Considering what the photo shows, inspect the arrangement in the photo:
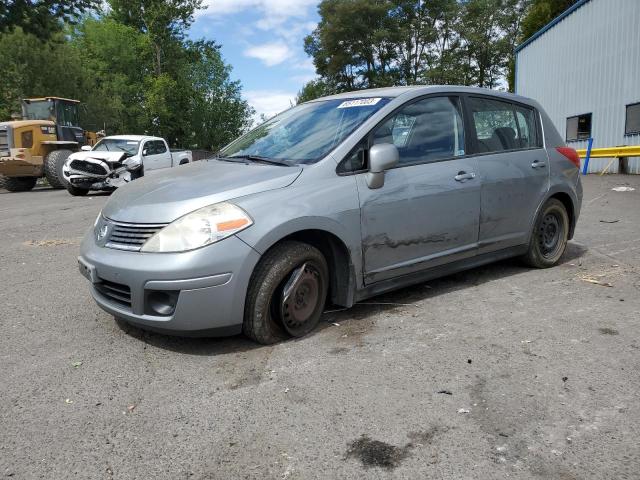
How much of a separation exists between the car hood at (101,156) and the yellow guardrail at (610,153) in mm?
14446

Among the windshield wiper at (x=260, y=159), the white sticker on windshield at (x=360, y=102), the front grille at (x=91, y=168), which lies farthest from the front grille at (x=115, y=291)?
the front grille at (x=91, y=168)

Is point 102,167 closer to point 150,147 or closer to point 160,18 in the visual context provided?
point 150,147

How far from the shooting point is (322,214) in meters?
3.45

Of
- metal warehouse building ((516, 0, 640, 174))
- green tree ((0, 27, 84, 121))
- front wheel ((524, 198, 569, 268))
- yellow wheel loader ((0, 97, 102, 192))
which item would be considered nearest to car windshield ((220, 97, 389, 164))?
front wheel ((524, 198, 569, 268))

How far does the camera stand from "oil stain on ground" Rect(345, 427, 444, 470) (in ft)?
7.24

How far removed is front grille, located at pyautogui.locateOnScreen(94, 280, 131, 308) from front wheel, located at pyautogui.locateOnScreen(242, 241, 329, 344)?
2.37 feet

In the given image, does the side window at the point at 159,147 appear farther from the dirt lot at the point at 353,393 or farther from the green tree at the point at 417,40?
the green tree at the point at 417,40

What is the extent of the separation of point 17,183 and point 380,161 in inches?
762

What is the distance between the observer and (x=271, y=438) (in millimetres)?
2398

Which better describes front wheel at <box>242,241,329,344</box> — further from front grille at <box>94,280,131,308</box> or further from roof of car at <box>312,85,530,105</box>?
roof of car at <box>312,85,530,105</box>

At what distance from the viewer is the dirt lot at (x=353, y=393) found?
87.7 inches

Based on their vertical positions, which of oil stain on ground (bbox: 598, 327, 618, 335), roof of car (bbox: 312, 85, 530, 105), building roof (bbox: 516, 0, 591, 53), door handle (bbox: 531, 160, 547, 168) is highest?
building roof (bbox: 516, 0, 591, 53)

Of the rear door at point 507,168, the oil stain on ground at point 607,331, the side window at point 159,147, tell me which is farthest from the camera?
the side window at point 159,147

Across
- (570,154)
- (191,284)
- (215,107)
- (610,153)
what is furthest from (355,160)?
(215,107)
